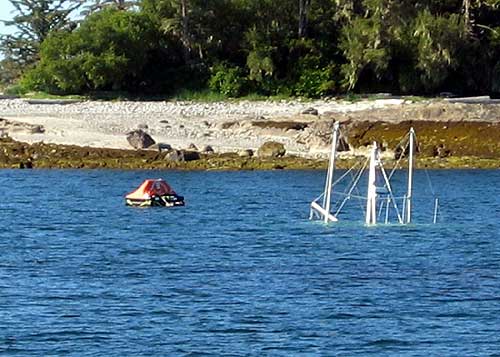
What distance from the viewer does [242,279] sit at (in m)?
31.9

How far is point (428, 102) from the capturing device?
66625mm

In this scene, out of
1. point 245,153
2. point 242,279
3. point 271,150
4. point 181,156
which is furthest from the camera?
point 271,150

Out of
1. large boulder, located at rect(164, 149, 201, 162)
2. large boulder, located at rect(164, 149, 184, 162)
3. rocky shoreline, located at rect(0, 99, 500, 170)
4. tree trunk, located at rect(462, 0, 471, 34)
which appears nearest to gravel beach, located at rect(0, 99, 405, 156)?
rocky shoreline, located at rect(0, 99, 500, 170)

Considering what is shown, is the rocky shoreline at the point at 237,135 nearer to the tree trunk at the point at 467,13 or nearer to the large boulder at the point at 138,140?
the large boulder at the point at 138,140

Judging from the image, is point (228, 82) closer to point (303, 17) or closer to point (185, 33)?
point (185, 33)

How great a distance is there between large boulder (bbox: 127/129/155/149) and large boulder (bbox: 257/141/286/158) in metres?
4.34

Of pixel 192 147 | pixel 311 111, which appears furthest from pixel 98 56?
pixel 192 147

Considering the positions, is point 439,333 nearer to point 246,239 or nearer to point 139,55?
point 246,239

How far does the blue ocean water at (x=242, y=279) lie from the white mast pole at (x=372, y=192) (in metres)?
0.56

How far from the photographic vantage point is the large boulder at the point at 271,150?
60562 mm

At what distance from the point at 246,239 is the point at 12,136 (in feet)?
81.0

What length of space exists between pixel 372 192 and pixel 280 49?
34.3 m

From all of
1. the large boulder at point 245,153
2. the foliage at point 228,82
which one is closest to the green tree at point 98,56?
the foliage at point 228,82

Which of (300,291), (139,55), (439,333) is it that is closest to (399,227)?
(300,291)
